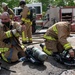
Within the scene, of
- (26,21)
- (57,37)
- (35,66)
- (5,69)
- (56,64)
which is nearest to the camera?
(5,69)

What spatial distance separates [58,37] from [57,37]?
36 centimetres

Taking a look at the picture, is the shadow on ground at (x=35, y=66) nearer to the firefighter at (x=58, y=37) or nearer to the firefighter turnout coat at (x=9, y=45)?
the firefighter turnout coat at (x=9, y=45)

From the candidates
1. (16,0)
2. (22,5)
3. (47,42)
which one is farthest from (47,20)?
(16,0)

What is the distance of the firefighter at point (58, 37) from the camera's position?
19.5 feet

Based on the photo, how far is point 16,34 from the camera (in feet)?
19.7

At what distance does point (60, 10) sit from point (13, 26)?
41.0 feet

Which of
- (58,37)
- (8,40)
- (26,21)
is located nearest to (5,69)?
(8,40)

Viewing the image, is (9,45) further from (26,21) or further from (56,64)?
(26,21)

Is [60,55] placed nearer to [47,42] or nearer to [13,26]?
[47,42]

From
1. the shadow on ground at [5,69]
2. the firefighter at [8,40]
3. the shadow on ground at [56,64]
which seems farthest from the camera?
the firefighter at [8,40]

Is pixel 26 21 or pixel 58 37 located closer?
pixel 58 37

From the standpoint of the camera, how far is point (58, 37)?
606 cm

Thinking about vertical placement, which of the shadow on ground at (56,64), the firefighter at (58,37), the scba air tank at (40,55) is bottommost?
the shadow on ground at (56,64)

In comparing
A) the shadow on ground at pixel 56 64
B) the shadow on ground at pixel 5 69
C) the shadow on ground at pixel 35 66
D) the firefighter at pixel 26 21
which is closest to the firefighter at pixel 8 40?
the shadow on ground at pixel 5 69
